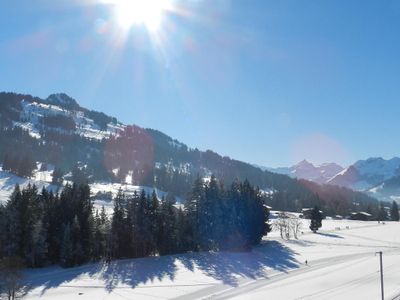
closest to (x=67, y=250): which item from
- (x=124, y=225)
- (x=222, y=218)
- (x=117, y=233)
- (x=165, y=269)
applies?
(x=117, y=233)

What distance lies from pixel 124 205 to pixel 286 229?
210ft

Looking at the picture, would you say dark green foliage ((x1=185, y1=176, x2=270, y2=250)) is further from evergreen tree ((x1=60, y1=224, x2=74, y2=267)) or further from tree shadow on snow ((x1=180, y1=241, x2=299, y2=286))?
evergreen tree ((x1=60, y1=224, x2=74, y2=267))

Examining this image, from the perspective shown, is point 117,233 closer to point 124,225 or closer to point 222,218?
point 124,225

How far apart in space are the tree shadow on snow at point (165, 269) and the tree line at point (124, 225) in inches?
165

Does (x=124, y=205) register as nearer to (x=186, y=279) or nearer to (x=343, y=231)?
(x=186, y=279)

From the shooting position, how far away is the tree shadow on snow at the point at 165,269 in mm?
70000

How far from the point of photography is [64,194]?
292 ft

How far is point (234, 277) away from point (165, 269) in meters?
13.3

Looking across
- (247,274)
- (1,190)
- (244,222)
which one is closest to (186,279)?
(247,274)

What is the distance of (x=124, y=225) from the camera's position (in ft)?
301

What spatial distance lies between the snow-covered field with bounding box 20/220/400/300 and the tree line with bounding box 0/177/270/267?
4.46m

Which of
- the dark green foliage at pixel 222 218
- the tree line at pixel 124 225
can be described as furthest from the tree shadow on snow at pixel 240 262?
the tree line at pixel 124 225

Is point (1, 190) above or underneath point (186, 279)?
above

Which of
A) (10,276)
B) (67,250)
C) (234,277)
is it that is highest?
(67,250)
